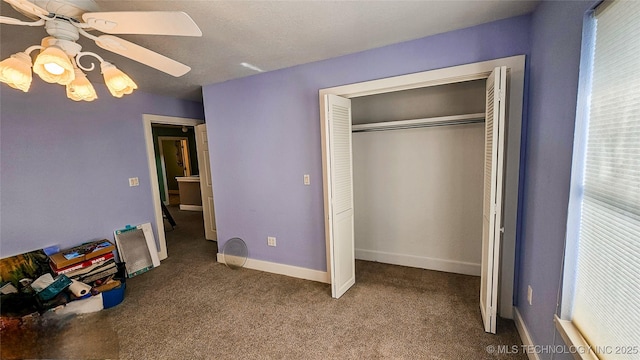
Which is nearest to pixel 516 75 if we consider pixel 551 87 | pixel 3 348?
pixel 551 87

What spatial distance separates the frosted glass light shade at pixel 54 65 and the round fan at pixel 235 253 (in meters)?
2.59

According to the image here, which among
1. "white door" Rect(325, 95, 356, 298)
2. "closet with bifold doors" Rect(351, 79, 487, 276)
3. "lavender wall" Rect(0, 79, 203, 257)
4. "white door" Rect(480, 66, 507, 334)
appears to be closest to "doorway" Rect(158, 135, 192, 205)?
"lavender wall" Rect(0, 79, 203, 257)

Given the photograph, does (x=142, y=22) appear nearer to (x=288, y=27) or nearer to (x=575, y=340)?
(x=288, y=27)

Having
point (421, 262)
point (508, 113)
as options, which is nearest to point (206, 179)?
point (421, 262)

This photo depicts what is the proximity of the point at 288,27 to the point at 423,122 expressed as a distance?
177 centimetres

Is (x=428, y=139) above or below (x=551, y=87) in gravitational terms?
below

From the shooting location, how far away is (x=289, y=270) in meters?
3.15

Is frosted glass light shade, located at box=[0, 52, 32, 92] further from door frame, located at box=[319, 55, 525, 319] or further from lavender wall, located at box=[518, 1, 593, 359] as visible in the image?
lavender wall, located at box=[518, 1, 593, 359]

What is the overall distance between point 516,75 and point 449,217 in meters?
1.62

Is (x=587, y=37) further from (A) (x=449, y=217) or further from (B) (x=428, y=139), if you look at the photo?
(A) (x=449, y=217)

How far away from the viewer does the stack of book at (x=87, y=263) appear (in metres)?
2.62

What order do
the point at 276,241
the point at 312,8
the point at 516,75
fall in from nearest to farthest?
the point at 312,8, the point at 516,75, the point at 276,241

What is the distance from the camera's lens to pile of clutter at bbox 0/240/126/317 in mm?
2264

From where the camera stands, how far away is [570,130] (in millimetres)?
1277
